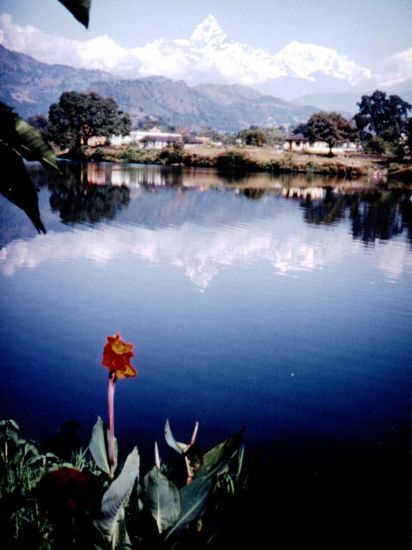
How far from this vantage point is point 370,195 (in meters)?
26.1

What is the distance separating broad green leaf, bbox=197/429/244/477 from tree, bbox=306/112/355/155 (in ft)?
195

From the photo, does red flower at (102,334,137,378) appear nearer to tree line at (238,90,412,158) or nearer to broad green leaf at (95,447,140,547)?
broad green leaf at (95,447,140,547)

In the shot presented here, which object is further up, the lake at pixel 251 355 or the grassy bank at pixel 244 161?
the grassy bank at pixel 244 161

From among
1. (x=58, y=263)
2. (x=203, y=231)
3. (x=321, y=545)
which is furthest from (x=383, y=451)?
(x=203, y=231)

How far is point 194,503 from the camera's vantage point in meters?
1.50

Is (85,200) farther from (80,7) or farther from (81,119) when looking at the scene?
(81,119)

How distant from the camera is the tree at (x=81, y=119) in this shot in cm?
5869

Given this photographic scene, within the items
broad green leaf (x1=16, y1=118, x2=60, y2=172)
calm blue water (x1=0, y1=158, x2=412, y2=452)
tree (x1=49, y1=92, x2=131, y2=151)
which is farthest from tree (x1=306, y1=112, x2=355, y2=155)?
broad green leaf (x1=16, y1=118, x2=60, y2=172)

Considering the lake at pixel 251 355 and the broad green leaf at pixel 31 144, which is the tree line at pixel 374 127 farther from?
the broad green leaf at pixel 31 144

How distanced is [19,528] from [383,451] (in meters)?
3.03

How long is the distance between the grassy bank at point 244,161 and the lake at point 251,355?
3602 cm

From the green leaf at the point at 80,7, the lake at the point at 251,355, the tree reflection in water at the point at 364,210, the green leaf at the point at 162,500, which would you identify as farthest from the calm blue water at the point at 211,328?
the green leaf at the point at 80,7

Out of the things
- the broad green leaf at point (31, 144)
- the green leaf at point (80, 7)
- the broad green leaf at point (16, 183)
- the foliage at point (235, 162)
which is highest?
the foliage at point (235, 162)

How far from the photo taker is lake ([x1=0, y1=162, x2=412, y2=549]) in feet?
11.0
